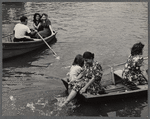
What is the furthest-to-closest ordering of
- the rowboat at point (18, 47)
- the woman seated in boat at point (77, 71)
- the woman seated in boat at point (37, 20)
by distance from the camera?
1. the woman seated in boat at point (37, 20)
2. the rowboat at point (18, 47)
3. the woman seated in boat at point (77, 71)

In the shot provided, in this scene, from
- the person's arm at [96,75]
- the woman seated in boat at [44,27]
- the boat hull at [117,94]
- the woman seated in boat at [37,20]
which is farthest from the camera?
the woman seated in boat at [37,20]

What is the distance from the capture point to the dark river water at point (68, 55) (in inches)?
180

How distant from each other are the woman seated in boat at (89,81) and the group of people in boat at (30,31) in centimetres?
350

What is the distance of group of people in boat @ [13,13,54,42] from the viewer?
7.11 m

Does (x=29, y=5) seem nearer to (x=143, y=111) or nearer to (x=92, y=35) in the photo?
(x=92, y=35)

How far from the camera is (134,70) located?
4.74 meters

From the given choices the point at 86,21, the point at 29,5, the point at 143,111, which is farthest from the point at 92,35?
the point at 29,5

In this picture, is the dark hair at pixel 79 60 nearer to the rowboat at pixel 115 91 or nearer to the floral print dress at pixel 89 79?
the floral print dress at pixel 89 79

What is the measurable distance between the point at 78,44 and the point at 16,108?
16.5 ft

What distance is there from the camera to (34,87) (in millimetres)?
5465

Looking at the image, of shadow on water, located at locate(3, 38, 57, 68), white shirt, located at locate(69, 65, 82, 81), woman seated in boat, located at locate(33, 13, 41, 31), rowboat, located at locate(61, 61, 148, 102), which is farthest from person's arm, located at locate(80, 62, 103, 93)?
woman seated in boat, located at locate(33, 13, 41, 31)

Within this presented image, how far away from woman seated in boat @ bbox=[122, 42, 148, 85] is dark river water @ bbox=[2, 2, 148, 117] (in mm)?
463

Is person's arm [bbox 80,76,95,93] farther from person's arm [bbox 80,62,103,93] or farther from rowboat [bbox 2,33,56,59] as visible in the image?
rowboat [bbox 2,33,56,59]

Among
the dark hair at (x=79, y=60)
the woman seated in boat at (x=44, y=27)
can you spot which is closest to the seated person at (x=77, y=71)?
the dark hair at (x=79, y=60)
